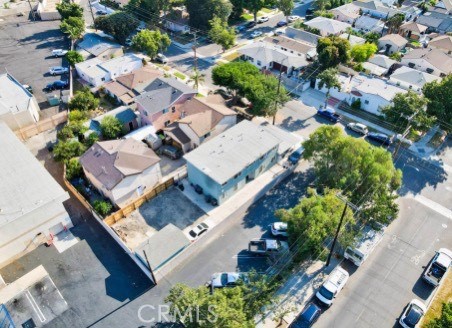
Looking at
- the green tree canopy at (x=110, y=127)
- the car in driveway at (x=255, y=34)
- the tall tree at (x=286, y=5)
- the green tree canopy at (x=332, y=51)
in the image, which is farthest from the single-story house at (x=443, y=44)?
the green tree canopy at (x=110, y=127)

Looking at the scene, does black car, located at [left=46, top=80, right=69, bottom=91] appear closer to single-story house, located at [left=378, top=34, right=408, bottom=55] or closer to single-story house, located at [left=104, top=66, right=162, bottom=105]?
single-story house, located at [left=104, top=66, right=162, bottom=105]

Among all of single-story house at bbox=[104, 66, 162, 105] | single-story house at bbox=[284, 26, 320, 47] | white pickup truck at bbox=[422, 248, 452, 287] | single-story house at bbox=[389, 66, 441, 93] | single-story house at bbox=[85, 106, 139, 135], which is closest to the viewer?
white pickup truck at bbox=[422, 248, 452, 287]

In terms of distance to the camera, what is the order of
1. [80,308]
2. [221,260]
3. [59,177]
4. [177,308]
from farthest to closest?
[59,177], [221,260], [80,308], [177,308]

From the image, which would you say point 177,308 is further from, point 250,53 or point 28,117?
point 250,53

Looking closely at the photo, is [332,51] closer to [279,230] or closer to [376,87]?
[376,87]

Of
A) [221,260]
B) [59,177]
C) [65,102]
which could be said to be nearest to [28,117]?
[65,102]

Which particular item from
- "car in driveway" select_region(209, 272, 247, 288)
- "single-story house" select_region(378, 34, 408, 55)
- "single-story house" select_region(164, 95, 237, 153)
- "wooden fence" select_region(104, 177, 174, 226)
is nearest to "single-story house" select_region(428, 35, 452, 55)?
"single-story house" select_region(378, 34, 408, 55)
